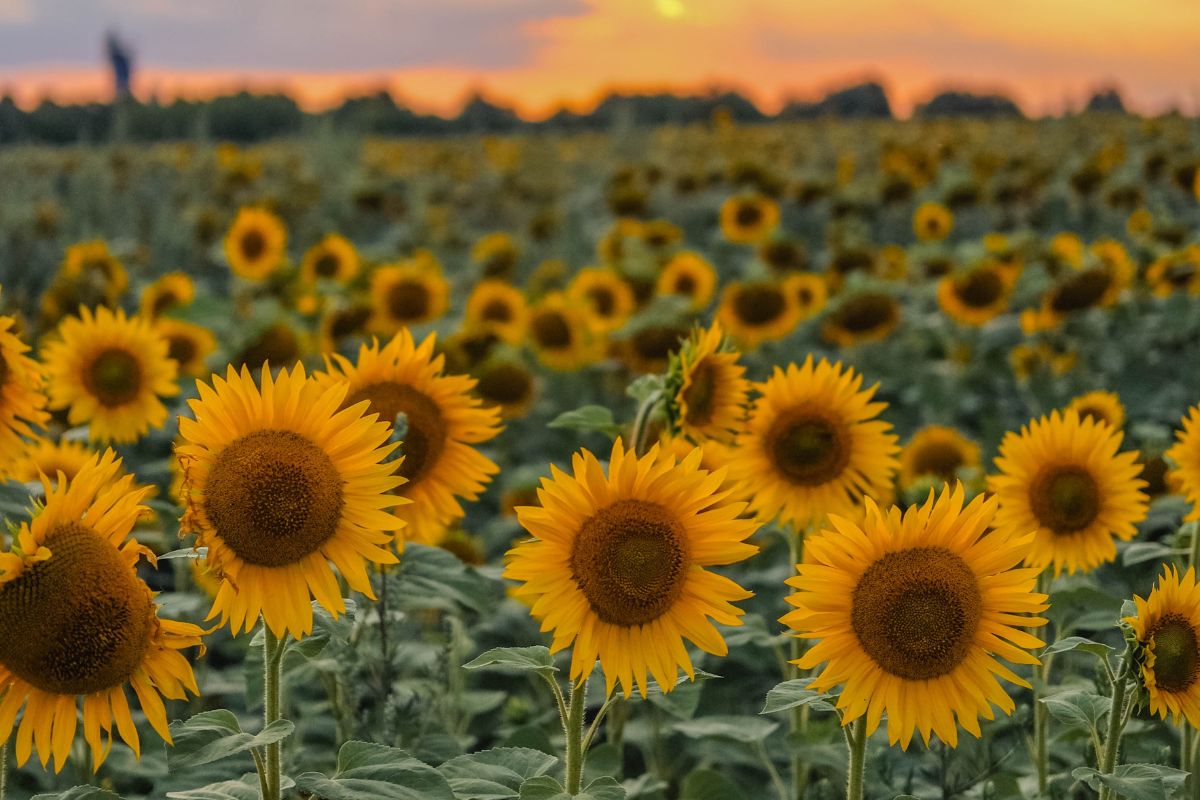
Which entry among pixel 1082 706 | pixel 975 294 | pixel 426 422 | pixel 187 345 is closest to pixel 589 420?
pixel 426 422

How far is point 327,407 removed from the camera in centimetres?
164

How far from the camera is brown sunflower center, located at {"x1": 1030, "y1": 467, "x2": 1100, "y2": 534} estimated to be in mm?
2314

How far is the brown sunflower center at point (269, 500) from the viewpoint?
61.9 inches

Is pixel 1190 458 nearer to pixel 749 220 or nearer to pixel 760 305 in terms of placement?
pixel 760 305

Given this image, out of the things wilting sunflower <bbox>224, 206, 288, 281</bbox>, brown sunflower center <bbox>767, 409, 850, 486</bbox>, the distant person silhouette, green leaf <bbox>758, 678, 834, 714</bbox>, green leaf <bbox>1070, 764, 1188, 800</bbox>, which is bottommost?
green leaf <bbox>1070, 764, 1188, 800</bbox>

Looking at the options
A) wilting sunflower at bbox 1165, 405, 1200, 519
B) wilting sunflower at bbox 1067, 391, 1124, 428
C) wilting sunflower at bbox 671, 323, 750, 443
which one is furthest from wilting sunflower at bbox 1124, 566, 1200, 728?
wilting sunflower at bbox 1067, 391, 1124, 428

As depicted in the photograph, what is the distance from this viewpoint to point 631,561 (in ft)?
5.38

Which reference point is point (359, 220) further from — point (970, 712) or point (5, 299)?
point (970, 712)

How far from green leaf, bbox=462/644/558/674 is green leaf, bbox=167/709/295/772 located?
9.8 inches

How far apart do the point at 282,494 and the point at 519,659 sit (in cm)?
38

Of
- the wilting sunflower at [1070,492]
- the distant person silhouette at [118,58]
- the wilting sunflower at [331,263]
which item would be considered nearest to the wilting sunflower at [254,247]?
the wilting sunflower at [331,263]

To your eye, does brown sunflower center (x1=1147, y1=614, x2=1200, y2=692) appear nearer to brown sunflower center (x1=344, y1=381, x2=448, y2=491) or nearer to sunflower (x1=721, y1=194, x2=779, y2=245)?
brown sunflower center (x1=344, y1=381, x2=448, y2=491)

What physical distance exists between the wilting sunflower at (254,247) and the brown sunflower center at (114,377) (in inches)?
107

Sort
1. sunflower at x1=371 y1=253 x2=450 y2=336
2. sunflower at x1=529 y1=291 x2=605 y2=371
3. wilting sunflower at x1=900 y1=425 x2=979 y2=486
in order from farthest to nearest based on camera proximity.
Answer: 1. sunflower at x1=529 y1=291 x2=605 y2=371
2. sunflower at x1=371 y1=253 x2=450 y2=336
3. wilting sunflower at x1=900 y1=425 x2=979 y2=486
